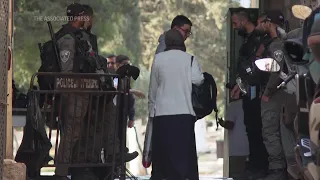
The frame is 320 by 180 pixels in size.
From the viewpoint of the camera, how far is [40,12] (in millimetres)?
19141

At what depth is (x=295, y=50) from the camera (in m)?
8.41

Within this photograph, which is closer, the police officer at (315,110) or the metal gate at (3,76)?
the police officer at (315,110)

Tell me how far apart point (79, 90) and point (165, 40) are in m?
1.29

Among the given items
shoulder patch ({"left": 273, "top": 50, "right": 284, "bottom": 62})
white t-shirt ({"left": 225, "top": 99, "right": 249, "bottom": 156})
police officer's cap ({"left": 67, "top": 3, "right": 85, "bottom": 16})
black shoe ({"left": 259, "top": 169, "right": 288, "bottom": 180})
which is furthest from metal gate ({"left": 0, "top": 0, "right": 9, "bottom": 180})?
white t-shirt ({"left": 225, "top": 99, "right": 249, "bottom": 156})

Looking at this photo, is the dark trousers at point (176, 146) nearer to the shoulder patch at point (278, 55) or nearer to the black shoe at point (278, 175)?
the black shoe at point (278, 175)

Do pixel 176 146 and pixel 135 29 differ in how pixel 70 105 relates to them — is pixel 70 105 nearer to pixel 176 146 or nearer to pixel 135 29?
pixel 176 146

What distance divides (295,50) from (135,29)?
87.4 ft

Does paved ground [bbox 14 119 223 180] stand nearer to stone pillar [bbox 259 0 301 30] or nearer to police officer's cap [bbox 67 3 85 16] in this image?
stone pillar [bbox 259 0 301 30]

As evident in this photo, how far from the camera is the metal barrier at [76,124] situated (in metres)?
11.0

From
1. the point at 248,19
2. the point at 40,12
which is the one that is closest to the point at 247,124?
the point at 248,19

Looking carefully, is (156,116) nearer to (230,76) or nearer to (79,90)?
(79,90)

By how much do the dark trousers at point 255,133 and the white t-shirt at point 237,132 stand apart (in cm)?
75

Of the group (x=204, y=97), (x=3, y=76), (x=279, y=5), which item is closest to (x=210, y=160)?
(x=279, y=5)

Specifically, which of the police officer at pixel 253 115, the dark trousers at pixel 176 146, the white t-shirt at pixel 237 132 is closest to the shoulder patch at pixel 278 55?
the police officer at pixel 253 115
